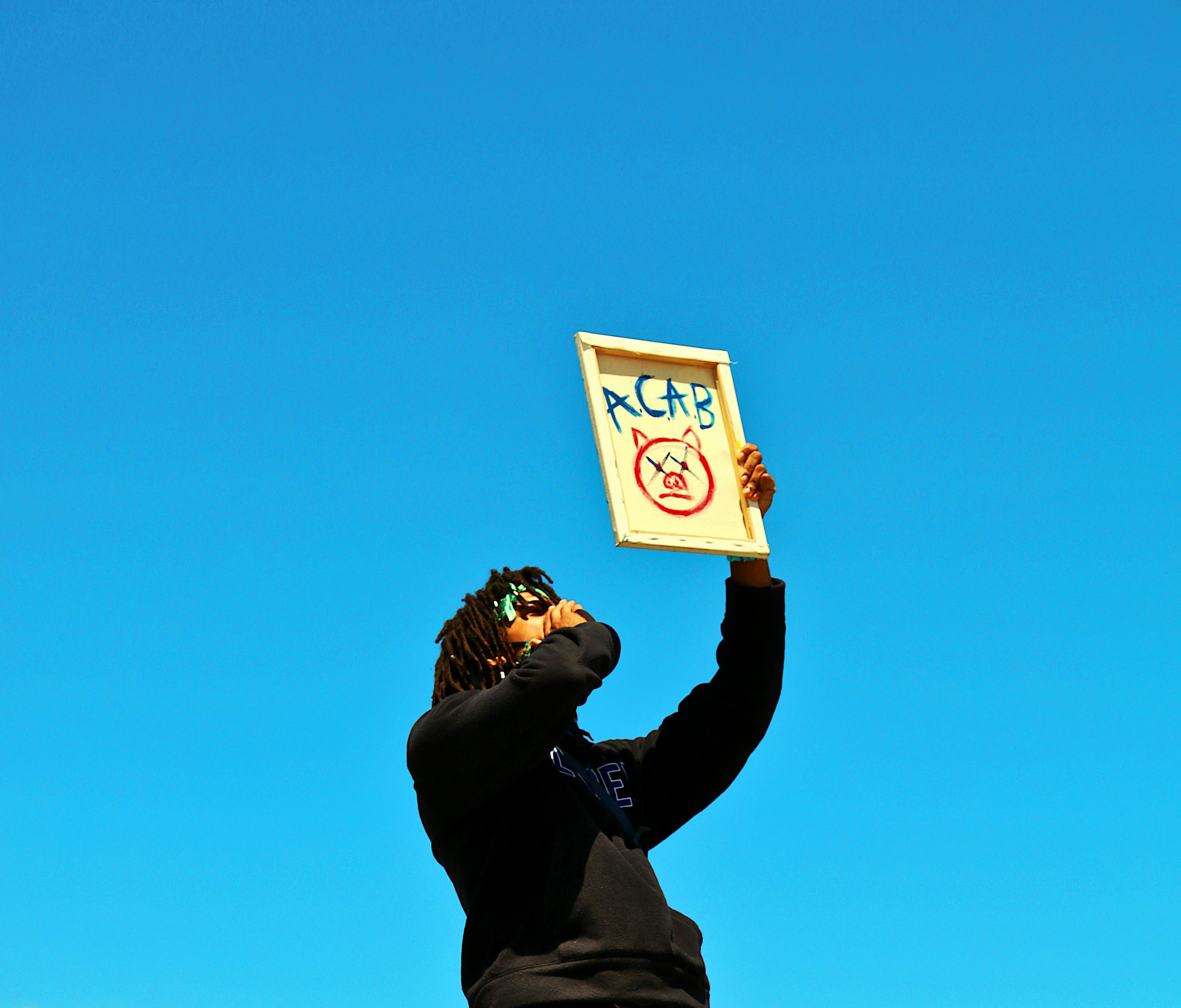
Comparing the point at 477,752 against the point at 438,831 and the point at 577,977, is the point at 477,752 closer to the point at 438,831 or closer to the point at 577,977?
the point at 438,831

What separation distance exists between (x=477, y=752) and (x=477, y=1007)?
0.83 metres

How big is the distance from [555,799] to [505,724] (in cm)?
41

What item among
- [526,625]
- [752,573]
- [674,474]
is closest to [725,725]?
[752,573]

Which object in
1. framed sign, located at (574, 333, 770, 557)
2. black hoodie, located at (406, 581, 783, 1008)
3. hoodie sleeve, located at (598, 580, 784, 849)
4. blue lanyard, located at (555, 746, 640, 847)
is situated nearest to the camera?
black hoodie, located at (406, 581, 783, 1008)

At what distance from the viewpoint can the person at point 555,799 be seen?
12.7ft

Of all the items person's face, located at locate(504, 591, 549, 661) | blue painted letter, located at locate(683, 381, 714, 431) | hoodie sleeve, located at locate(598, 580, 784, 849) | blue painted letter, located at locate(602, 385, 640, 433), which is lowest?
hoodie sleeve, located at locate(598, 580, 784, 849)

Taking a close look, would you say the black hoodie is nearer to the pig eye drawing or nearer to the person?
the person

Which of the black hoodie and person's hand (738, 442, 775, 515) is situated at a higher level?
person's hand (738, 442, 775, 515)

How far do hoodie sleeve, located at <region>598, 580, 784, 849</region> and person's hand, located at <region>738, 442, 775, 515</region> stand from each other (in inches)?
13.7

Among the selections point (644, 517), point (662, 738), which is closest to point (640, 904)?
point (662, 738)

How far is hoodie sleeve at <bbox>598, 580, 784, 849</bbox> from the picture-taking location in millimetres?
4832

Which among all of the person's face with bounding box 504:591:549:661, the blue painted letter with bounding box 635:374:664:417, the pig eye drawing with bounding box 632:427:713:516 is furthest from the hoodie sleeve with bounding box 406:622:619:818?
the blue painted letter with bounding box 635:374:664:417

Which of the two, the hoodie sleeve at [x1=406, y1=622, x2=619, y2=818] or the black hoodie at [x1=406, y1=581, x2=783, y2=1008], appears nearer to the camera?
the black hoodie at [x1=406, y1=581, x2=783, y2=1008]

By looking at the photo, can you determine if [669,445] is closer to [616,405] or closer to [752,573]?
[616,405]
